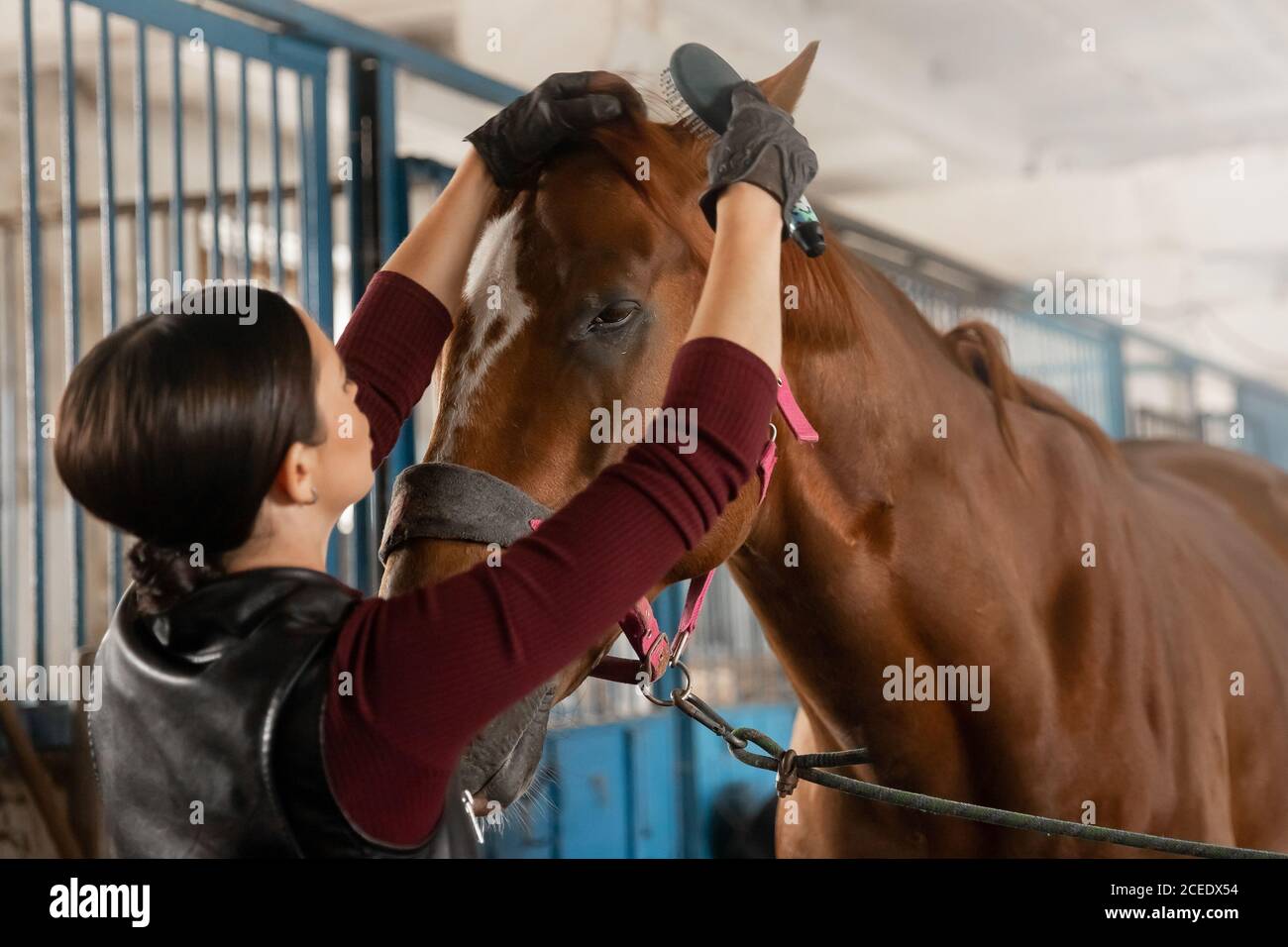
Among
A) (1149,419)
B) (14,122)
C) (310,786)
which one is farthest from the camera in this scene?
(1149,419)

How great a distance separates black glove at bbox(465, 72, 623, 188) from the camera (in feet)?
3.58

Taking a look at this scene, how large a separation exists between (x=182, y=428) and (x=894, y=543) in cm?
74

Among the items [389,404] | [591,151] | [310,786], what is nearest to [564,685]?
[389,404]

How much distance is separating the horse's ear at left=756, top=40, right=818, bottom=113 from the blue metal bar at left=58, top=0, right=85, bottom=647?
111cm

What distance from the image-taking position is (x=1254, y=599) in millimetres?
1663

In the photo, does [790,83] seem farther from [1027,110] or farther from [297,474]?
[1027,110]

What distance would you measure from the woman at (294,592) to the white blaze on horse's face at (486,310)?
270 millimetres

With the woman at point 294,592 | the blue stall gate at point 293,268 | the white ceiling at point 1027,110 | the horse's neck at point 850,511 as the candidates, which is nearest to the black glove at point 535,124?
the horse's neck at point 850,511

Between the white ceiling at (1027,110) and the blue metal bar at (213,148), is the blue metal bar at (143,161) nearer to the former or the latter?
the blue metal bar at (213,148)

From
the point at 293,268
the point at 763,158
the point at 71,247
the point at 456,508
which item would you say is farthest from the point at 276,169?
the point at 293,268

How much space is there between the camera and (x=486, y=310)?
1.06 metres

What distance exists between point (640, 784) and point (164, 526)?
2.32 metres

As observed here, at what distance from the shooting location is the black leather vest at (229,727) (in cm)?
64
